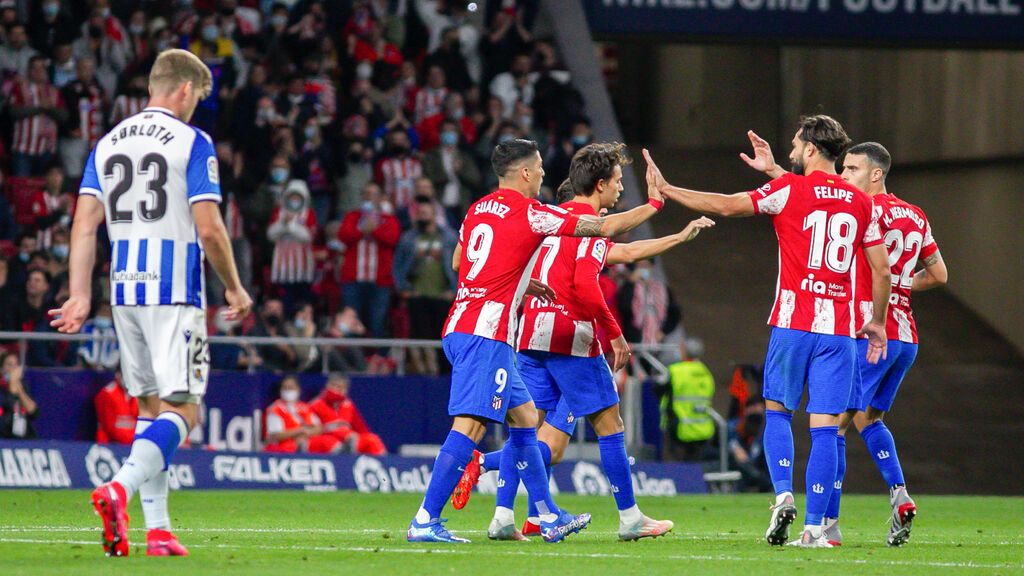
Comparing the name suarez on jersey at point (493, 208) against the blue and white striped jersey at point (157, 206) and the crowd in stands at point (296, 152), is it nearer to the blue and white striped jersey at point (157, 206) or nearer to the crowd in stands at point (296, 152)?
the blue and white striped jersey at point (157, 206)

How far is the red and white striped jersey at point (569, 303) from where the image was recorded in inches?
414

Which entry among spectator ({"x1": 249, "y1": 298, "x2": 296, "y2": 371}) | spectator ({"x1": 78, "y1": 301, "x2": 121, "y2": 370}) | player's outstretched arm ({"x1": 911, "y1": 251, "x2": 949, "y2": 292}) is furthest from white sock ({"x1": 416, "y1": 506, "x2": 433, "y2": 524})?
spectator ({"x1": 249, "y1": 298, "x2": 296, "y2": 371})

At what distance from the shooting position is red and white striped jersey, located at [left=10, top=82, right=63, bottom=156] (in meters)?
20.8

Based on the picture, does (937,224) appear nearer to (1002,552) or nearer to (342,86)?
(342,86)

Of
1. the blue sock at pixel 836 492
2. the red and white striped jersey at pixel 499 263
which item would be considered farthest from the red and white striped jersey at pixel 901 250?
the red and white striped jersey at pixel 499 263

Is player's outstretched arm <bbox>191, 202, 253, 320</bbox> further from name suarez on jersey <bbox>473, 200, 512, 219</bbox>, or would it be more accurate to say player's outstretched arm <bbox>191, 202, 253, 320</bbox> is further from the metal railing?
the metal railing

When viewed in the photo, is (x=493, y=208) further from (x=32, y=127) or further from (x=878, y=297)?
(x=32, y=127)

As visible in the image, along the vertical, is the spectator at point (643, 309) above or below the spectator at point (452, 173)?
below

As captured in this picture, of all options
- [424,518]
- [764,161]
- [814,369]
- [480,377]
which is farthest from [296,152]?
[814,369]

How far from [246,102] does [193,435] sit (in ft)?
18.2

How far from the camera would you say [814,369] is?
984cm

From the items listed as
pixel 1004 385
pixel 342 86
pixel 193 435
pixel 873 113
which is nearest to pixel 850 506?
pixel 193 435

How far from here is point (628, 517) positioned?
10.3 meters

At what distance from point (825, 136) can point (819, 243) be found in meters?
0.64
